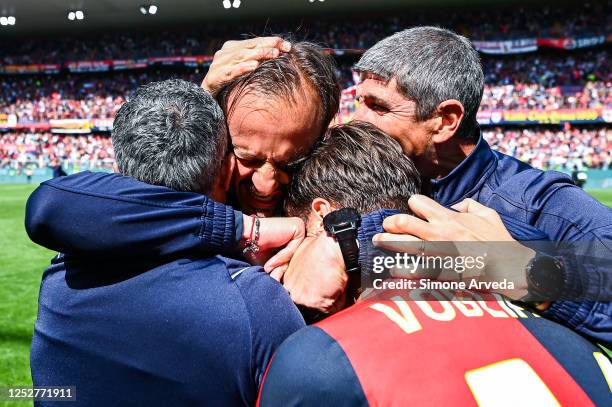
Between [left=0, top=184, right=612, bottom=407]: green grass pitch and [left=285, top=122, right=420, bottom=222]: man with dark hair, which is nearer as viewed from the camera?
[left=285, top=122, right=420, bottom=222]: man with dark hair

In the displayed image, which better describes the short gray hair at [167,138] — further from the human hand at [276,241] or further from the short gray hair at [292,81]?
the short gray hair at [292,81]

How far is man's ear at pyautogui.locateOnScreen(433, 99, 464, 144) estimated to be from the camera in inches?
104

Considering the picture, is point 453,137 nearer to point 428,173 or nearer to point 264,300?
point 428,173

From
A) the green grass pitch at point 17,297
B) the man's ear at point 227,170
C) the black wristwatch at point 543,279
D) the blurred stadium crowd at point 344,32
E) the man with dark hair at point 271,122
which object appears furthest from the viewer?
the blurred stadium crowd at point 344,32

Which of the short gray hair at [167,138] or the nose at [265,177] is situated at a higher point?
the short gray hair at [167,138]

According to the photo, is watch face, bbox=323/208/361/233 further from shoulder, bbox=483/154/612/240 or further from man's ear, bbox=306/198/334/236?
shoulder, bbox=483/154/612/240

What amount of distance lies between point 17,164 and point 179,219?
3782 centimetres

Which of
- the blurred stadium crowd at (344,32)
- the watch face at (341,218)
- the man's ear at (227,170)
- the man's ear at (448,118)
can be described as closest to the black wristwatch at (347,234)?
the watch face at (341,218)

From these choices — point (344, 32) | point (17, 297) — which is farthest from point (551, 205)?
point (344, 32)

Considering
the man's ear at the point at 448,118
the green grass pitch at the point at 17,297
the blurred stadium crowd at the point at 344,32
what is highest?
the blurred stadium crowd at the point at 344,32

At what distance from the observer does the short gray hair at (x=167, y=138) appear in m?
1.69

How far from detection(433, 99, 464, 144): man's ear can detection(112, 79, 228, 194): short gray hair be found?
1.28m

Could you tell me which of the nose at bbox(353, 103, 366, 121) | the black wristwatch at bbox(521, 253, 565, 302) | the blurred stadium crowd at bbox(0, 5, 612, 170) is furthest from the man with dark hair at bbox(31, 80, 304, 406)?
the blurred stadium crowd at bbox(0, 5, 612, 170)

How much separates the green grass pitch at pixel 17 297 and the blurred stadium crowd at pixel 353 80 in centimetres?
1830
